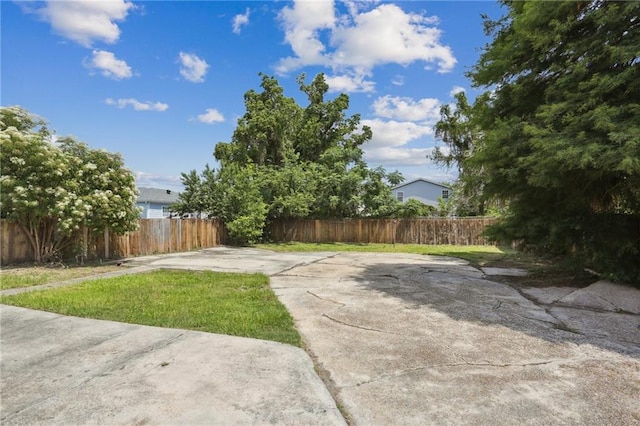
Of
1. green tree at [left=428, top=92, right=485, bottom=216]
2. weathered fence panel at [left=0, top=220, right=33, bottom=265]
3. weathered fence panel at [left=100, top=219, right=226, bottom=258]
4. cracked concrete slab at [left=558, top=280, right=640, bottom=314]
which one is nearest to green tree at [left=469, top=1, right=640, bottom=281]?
cracked concrete slab at [left=558, top=280, right=640, bottom=314]

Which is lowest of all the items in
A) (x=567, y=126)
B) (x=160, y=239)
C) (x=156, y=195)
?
(x=160, y=239)

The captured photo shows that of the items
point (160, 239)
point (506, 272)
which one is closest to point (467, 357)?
point (506, 272)

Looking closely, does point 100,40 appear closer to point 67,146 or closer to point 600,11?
point 67,146

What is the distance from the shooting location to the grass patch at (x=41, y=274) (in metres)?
7.10

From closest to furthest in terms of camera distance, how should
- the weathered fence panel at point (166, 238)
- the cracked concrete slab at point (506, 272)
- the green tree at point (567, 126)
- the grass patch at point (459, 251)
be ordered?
the green tree at point (567, 126), the cracked concrete slab at point (506, 272), the weathered fence panel at point (166, 238), the grass patch at point (459, 251)

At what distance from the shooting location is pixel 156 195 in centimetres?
3142

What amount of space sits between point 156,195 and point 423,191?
2581 centimetres

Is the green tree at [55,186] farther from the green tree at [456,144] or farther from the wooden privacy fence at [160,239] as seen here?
the green tree at [456,144]

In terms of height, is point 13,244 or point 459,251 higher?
point 13,244

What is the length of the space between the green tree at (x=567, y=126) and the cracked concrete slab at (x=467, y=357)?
4.32 ft

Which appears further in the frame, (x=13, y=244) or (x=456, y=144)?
(x=456, y=144)

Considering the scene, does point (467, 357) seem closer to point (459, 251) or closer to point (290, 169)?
point (459, 251)

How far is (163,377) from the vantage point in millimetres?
2971

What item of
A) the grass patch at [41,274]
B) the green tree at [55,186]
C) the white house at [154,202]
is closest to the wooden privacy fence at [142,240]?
the green tree at [55,186]
